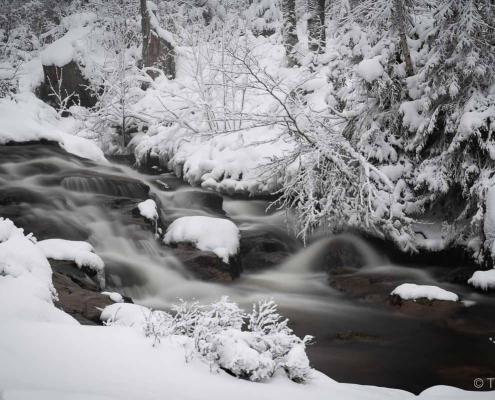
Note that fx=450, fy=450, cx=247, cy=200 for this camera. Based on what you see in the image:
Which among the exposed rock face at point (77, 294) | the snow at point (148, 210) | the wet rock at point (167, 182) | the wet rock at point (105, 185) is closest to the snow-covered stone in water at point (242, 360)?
the exposed rock face at point (77, 294)

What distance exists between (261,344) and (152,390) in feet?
3.47

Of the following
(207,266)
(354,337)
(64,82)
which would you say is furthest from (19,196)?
(64,82)

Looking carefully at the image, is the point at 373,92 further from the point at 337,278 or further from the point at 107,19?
the point at 107,19

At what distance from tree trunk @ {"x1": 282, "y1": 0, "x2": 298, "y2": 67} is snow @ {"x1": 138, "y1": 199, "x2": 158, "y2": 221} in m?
9.43

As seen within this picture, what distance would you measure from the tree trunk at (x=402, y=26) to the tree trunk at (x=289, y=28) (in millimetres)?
8002

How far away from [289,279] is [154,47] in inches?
608

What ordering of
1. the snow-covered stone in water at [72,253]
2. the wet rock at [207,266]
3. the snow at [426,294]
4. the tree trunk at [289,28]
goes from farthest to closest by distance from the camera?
the tree trunk at [289,28], the wet rock at [207,266], the snow at [426,294], the snow-covered stone in water at [72,253]

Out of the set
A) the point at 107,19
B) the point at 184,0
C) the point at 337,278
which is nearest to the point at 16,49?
the point at 107,19

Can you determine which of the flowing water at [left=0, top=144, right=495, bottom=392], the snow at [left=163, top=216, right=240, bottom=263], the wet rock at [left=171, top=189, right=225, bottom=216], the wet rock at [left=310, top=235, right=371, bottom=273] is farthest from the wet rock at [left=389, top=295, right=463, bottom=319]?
the wet rock at [left=171, top=189, right=225, bottom=216]

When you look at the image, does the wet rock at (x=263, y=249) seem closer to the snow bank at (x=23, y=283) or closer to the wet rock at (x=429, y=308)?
the wet rock at (x=429, y=308)

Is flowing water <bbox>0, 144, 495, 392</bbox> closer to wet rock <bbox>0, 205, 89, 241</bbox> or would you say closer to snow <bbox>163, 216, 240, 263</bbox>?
wet rock <bbox>0, 205, 89, 241</bbox>

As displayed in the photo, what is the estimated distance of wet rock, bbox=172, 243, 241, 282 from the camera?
8.27 metres

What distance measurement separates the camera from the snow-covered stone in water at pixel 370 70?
8805mm

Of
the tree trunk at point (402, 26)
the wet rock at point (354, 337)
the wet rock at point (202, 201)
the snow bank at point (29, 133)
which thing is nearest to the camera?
the wet rock at point (354, 337)
